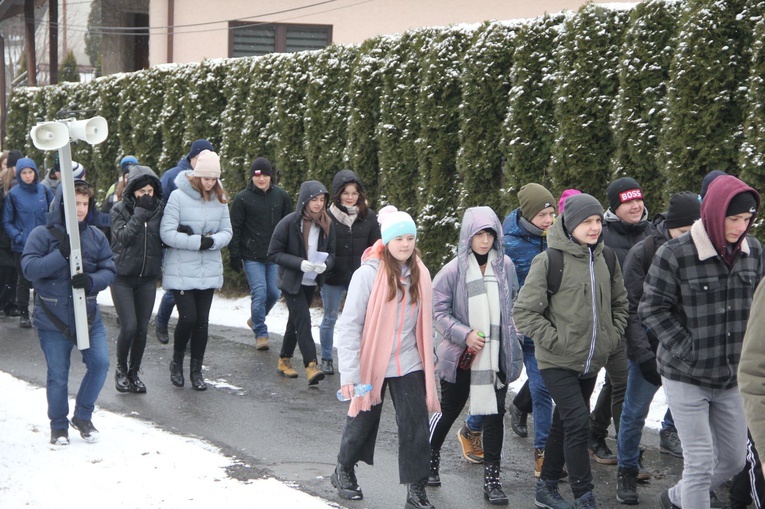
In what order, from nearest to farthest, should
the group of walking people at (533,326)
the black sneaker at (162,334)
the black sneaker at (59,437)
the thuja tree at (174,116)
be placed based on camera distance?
the group of walking people at (533,326)
the black sneaker at (59,437)
the black sneaker at (162,334)
the thuja tree at (174,116)

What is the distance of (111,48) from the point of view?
24.2 m

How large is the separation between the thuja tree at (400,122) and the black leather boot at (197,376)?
4160 millimetres

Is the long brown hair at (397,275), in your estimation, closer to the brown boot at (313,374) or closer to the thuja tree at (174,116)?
the brown boot at (313,374)

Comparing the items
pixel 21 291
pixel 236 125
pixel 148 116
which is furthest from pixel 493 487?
pixel 148 116

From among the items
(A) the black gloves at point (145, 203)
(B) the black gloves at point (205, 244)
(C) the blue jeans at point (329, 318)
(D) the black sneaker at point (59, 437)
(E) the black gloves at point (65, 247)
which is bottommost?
(D) the black sneaker at point (59, 437)

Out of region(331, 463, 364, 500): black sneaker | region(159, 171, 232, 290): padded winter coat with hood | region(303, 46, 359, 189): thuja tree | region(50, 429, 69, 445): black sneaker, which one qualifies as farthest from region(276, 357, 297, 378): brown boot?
region(303, 46, 359, 189): thuja tree

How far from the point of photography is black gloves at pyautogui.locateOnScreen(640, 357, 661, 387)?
618 centimetres

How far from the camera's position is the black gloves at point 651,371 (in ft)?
20.3

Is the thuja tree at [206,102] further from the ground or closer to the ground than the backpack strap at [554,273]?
further from the ground

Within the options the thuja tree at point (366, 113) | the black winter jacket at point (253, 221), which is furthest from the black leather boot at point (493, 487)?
the thuja tree at point (366, 113)

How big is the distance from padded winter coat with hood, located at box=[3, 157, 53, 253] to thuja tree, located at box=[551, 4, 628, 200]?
6.55 metres

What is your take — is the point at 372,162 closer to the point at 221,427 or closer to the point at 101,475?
the point at 221,427

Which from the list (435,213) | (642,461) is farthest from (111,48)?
(642,461)

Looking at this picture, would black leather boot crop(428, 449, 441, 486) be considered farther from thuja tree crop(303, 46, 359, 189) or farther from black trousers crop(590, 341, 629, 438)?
thuja tree crop(303, 46, 359, 189)
